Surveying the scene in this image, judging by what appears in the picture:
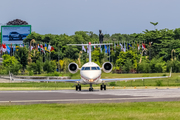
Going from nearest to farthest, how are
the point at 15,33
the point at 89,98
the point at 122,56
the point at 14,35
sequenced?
1. the point at 89,98
2. the point at 122,56
3. the point at 15,33
4. the point at 14,35

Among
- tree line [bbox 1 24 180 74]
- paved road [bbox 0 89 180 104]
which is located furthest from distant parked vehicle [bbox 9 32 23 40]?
paved road [bbox 0 89 180 104]

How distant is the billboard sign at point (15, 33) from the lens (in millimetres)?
159125

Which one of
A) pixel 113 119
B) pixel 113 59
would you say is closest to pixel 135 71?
pixel 113 59

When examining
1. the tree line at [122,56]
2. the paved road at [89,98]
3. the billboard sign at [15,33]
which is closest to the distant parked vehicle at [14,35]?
the billboard sign at [15,33]

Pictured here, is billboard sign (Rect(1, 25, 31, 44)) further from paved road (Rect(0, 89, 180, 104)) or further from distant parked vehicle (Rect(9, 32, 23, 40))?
paved road (Rect(0, 89, 180, 104))

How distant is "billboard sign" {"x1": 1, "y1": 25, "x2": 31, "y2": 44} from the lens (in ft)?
522

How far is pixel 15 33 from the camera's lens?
161 metres

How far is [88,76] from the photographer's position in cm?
3544

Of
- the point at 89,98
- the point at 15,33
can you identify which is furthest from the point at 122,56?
the point at 15,33

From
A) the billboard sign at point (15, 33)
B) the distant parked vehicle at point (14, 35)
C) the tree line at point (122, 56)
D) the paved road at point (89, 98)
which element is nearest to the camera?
the paved road at point (89, 98)

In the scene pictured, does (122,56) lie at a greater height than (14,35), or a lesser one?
lesser

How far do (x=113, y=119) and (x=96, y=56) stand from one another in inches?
3305

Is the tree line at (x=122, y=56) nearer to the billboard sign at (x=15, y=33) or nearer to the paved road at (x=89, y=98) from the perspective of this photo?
the billboard sign at (x=15, y=33)

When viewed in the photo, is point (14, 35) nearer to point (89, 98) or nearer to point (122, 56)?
point (122, 56)
